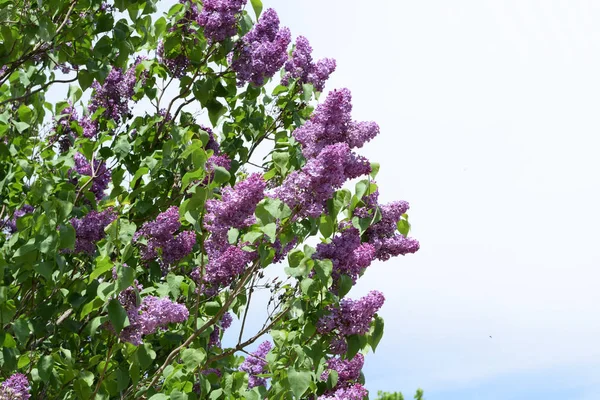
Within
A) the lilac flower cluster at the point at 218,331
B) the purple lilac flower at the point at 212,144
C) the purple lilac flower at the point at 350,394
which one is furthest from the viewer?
the purple lilac flower at the point at 212,144

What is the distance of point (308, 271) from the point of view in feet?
12.9

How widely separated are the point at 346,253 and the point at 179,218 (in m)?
1.21

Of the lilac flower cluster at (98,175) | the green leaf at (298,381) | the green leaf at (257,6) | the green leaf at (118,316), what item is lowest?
the green leaf at (298,381)

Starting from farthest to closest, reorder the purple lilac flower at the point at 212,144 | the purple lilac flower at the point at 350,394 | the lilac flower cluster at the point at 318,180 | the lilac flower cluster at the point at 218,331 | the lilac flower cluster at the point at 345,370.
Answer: the purple lilac flower at the point at 212,144 < the lilac flower cluster at the point at 218,331 < the lilac flower cluster at the point at 345,370 < the purple lilac flower at the point at 350,394 < the lilac flower cluster at the point at 318,180

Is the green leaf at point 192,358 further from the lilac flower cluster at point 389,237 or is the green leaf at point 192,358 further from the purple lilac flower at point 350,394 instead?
the lilac flower cluster at point 389,237

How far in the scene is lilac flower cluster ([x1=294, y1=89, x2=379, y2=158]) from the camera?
405 centimetres

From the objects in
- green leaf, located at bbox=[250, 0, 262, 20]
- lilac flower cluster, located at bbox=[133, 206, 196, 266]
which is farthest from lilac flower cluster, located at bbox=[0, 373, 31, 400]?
green leaf, located at bbox=[250, 0, 262, 20]

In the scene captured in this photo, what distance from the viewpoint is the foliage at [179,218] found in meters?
4.05

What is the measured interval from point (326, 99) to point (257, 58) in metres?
1.62

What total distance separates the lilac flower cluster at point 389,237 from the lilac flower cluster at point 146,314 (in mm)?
1101

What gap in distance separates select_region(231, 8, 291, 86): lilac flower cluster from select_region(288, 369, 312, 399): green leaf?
2.42 m

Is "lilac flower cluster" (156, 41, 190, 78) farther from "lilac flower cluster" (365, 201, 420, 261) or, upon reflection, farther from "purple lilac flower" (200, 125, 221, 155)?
"lilac flower cluster" (365, 201, 420, 261)

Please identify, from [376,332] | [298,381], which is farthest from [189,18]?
[298,381]

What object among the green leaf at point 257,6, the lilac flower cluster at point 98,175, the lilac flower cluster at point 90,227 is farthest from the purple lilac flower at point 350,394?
the green leaf at point 257,6
